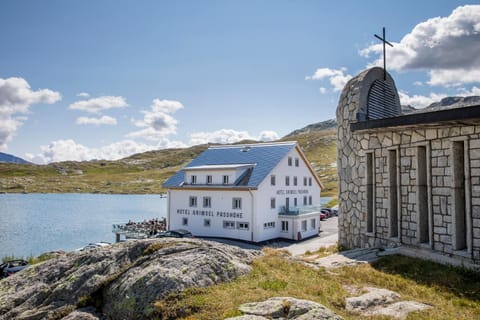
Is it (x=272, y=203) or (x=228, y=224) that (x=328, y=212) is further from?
(x=228, y=224)

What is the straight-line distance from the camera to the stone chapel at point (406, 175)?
11195 millimetres

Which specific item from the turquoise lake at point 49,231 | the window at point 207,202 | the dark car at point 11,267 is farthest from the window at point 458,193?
the turquoise lake at point 49,231

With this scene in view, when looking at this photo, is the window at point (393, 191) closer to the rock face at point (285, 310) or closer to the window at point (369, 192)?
the window at point (369, 192)

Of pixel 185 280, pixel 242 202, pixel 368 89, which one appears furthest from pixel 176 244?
pixel 242 202

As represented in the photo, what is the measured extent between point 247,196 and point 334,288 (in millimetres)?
28086

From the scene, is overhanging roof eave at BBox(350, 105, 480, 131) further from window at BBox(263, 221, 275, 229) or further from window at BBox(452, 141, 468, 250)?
window at BBox(263, 221, 275, 229)

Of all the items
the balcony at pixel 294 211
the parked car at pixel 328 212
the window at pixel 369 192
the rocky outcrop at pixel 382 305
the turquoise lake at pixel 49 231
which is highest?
the window at pixel 369 192

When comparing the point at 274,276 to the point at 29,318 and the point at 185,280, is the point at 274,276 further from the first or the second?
the point at 29,318

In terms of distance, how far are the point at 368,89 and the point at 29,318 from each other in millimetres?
16084

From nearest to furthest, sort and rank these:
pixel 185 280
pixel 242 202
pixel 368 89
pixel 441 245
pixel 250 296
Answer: pixel 250 296
pixel 185 280
pixel 441 245
pixel 368 89
pixel 242 202

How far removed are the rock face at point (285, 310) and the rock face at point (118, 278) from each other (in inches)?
63.5

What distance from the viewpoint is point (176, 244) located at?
903 cm

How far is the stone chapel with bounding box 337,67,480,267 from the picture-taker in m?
11.2

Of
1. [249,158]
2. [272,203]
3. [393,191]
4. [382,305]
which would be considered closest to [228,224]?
A: [272,203]
